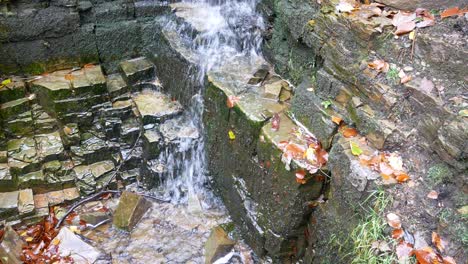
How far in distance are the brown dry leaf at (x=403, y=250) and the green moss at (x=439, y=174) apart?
527 millimetres

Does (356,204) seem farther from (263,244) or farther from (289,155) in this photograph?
(263,244)

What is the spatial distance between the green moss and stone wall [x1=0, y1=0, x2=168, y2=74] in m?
Answer: 4.35

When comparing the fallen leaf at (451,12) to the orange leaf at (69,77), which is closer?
the fallen leaf at (451,12)

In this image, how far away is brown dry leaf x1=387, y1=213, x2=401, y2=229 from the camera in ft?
10.4

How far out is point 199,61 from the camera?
5.21 metres

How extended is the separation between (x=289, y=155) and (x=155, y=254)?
212 cm

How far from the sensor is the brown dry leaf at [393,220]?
3.18 meters

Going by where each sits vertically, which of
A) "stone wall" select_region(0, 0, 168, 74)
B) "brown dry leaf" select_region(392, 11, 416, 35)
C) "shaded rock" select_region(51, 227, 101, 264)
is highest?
"brown dry leaf" select_region(392, 11, 416, 35)

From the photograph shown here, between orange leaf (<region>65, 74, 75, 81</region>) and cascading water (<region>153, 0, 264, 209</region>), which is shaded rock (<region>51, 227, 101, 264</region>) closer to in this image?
cascading water (<region>153, 0, 264, 209</region>)

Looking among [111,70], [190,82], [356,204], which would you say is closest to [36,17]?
[111,70]

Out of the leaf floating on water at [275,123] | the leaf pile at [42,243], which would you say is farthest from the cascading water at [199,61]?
the leaf pile at [42,243]

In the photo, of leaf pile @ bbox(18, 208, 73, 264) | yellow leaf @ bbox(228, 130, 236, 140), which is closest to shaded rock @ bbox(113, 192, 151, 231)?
leaf pile @ bbox(18, 208, 73, 264)

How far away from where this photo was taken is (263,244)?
178 inches

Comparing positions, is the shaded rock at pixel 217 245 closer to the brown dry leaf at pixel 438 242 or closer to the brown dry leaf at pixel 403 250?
the brown dry leaf at pixel 403 250
